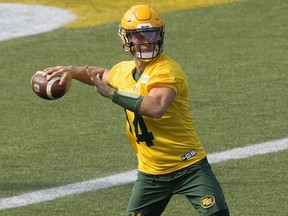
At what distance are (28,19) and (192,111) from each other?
252 inches

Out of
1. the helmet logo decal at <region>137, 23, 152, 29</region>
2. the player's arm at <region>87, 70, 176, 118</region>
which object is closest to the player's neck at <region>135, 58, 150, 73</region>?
the helmet logo decal at <region>137, 23, 152, 29</region>

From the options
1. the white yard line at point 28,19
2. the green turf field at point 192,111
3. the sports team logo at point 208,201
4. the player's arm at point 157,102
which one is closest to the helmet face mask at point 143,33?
the player's arm at point 157,102

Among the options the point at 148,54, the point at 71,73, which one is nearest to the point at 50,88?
the point at 71,73

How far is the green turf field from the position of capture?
437 inches

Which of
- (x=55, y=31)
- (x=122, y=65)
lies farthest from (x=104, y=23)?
(x=122, y=65)

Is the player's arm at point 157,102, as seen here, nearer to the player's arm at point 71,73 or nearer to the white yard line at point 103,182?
the player's arm at point 71,73

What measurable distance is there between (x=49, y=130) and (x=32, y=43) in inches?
194

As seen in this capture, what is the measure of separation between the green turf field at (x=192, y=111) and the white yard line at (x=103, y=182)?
14cm

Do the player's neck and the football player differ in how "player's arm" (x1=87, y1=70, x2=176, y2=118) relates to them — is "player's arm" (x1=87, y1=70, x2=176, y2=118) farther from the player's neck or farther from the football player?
the player's neck

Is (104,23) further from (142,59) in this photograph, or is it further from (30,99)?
(142,59)

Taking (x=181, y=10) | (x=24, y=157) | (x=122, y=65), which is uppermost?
(x=122, y=65)

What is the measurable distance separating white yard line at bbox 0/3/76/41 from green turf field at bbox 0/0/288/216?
440 millimetres

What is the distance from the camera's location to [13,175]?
11805 mm

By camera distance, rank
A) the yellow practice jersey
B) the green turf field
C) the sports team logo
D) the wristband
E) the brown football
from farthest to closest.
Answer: the green turf field, the brown football, the yellow practice jersey, the sports team logo, the wristband
